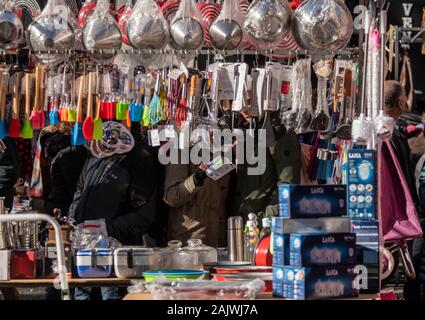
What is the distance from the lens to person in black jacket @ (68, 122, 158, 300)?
532 centimetres

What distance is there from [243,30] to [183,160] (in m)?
0.97

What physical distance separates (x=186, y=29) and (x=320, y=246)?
184 cm

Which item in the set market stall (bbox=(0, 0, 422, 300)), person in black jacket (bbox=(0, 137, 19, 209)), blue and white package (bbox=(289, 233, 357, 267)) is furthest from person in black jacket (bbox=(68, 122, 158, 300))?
blue and white package (bbox=(289, 233, 357, 267))

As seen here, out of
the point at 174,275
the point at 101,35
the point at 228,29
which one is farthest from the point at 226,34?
the point at 174,275

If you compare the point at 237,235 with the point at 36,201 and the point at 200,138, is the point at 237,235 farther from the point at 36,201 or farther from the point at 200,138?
the point at 36,201

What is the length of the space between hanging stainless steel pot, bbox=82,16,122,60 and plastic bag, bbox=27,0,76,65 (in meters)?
0.09

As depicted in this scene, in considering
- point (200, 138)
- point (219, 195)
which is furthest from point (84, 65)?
point (219, 195)

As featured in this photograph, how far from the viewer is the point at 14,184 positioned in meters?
5.98

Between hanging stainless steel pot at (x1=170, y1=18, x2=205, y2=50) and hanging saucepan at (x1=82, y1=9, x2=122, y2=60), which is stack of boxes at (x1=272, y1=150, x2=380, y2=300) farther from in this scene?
hanging saucepan at (x1=82, y1=9, x2=122, y2=60)

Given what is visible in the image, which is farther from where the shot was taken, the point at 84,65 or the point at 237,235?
the point at 84,65

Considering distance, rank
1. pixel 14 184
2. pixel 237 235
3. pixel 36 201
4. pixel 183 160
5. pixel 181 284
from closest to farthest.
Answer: pixel 181 284
pixel 237 235
pixel 183 160
pixel 14 184
pixel 36 201

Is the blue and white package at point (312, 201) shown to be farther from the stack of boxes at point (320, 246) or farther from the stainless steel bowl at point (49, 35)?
the stainless steel bowl at point (49, 35)

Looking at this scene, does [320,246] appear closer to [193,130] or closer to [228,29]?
[228,29]
